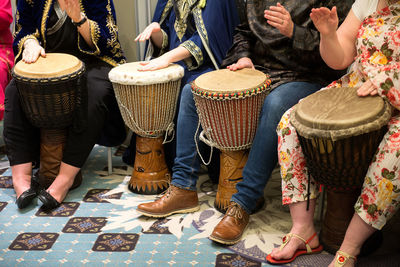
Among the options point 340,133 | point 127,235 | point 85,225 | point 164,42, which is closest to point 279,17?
point 340,133

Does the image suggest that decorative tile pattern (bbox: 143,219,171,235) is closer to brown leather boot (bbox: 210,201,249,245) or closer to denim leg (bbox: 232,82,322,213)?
brown leather boot (bbox: 210,201,249,245)

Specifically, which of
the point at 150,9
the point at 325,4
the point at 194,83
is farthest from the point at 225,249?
the point at 150,9

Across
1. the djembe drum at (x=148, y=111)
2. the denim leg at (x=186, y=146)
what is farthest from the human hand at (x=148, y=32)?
the denim leg at (x=186, y=146)

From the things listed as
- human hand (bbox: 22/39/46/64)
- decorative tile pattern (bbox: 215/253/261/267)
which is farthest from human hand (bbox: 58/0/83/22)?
decorative tile pattern (bbox: 215/253/261/267)

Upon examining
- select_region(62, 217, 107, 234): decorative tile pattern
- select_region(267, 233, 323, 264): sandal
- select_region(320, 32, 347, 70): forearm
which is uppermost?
select_region(320, 32, 347, 70): forearm

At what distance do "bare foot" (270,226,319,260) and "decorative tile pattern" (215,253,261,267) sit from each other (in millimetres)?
97

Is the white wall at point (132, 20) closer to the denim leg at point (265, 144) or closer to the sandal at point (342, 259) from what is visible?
the denim leg at point (265, 144)

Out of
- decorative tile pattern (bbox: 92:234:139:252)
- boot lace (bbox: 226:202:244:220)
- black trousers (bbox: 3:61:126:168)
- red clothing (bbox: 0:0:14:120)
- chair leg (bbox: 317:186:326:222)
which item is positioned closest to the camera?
decorative tile pattern (bbox: 92:234:139:252)

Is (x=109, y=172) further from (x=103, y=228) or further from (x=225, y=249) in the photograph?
(x=225, y=249)

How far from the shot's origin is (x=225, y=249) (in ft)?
8.06

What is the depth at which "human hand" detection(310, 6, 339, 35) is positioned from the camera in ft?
7.09

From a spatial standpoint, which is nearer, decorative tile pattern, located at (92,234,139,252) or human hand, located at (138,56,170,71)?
decorative tile pattern, located at (92,234,139,252)

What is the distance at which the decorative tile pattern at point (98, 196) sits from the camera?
298 cm

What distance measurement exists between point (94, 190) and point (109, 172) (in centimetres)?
26
